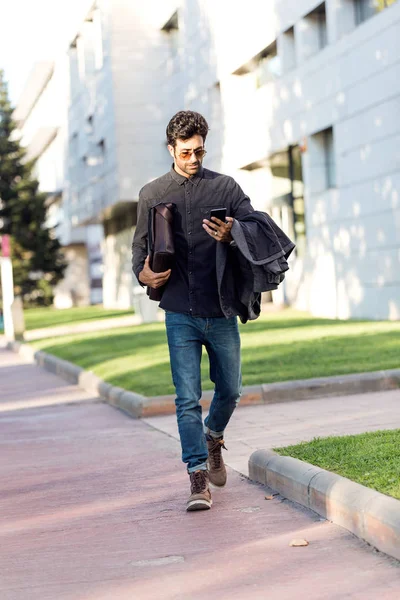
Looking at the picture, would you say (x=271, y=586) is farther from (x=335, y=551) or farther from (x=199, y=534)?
(x=199, y=534)

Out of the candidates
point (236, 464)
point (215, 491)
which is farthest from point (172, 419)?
point (215, 491)

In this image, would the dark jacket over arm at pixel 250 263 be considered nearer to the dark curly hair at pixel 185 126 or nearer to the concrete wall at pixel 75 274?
the dark curly hair at pixel 185 126

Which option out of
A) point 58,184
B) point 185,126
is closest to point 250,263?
point 185,126

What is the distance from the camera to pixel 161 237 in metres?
6.20

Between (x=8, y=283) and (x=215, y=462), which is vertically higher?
(x=8, y=283)

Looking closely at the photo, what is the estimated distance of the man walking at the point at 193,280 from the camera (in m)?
6.32

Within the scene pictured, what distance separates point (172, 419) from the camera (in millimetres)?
10781

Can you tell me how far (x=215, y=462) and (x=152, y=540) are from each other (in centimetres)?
120

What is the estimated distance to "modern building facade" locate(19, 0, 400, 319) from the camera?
23016 millimetres

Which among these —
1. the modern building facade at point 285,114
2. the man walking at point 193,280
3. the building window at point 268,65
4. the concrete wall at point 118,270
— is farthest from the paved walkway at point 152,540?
the concrete wall at point 118,270

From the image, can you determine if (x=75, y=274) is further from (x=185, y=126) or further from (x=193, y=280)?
(x=185, y=126)

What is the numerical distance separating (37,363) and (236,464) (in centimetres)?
1399

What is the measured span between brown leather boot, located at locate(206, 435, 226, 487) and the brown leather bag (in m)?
1.15

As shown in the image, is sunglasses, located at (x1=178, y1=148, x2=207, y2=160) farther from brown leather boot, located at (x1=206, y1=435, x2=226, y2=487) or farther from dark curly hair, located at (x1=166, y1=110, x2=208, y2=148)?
brown leather boot, located at (x1=206, y1=435, x2=226, y2=487)
